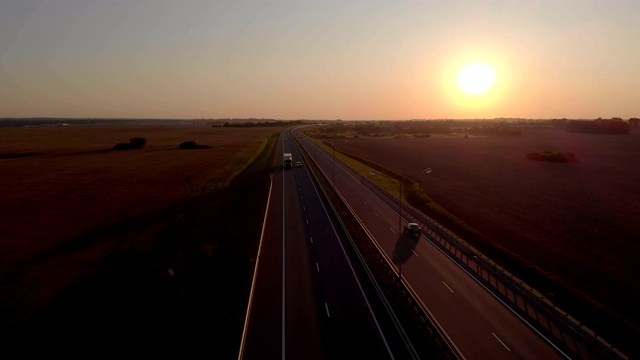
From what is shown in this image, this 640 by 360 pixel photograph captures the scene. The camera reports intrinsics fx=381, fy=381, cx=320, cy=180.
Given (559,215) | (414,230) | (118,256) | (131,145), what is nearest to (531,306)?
(414,230)

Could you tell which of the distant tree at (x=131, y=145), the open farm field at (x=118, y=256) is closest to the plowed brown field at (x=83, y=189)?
the open farm field at (x=118, y=256)

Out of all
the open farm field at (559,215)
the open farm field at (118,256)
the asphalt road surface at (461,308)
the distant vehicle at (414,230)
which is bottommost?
the open farm field at (559,215)

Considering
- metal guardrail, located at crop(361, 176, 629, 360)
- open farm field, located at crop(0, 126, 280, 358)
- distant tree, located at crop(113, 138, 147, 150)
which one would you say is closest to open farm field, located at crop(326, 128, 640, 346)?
metal guardrail, located at crop(361, 176, 629, 360)

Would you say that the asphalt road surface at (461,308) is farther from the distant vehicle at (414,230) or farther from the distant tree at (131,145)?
the distant tree at (131,145)

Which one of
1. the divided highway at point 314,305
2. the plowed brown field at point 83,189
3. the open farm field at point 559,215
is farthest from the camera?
the plowed brown field at point 83,189

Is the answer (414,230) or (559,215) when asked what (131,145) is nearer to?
A: (414,230)

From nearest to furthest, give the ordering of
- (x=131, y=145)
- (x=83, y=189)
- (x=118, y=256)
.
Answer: (x=118, y=256) → (x=83, y=189) → (x=131, y=145)
